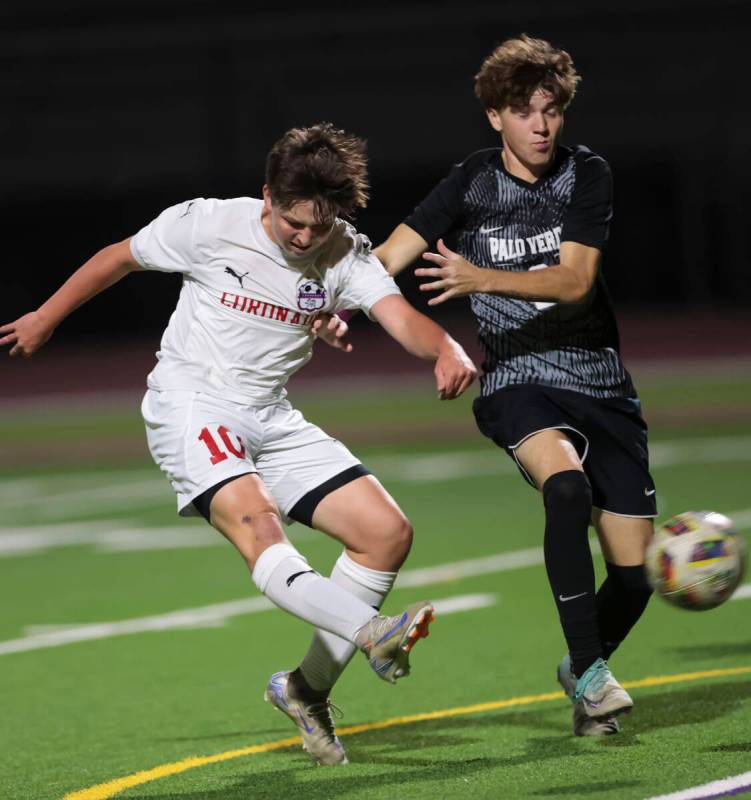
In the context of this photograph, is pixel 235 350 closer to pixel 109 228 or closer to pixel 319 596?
pixel 319 596

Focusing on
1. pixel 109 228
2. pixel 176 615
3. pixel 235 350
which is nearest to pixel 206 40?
pixel 109 228

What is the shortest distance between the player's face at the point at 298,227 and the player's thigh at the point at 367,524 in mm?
892

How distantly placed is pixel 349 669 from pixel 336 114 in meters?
24.2

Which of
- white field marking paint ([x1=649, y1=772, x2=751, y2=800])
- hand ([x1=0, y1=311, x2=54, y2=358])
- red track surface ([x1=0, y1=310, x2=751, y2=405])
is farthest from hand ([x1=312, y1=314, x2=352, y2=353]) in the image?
red track surface ([x1=0, y1=310, x2=751, y2=405])

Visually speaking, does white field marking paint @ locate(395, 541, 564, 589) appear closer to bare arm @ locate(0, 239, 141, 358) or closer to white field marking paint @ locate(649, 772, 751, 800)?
bare arm @ locate(0, 239, 141, 358)

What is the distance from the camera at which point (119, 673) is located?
25.2ft

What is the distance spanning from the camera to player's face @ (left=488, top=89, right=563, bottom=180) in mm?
5777

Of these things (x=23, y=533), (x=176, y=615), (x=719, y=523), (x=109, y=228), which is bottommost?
(x=109, y=228)

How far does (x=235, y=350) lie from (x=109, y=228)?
25.4 meters

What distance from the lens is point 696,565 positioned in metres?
5.54

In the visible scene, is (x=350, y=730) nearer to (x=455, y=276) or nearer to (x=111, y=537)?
(x=455, y=276)

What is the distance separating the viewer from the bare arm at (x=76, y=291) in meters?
5.71

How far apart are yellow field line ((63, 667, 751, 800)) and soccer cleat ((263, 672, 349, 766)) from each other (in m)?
0.27

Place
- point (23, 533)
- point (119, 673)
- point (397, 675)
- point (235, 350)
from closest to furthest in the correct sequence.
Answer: point (397, 675)
point (235, 350)
point (119, 673)
point (23, 533)
